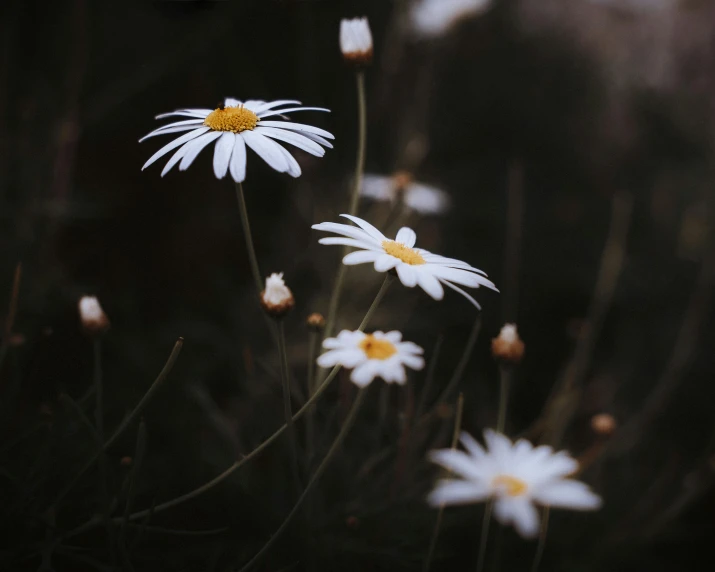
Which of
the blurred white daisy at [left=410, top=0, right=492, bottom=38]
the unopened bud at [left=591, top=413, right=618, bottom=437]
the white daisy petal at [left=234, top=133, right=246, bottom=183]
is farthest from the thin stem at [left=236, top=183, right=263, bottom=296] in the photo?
the blurred white daisy at [left=410, top=0, right=492, bottom=38]

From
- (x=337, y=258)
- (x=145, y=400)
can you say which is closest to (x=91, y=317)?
(x=145, y=400)

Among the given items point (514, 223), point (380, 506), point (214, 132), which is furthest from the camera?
point (514, 223)

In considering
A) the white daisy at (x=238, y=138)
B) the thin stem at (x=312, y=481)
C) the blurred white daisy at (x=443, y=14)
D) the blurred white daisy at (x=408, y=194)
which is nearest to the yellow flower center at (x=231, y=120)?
the white daisy at (x=238, y=138)

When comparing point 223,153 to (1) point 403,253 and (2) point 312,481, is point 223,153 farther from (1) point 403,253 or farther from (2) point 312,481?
(2) point 312,481

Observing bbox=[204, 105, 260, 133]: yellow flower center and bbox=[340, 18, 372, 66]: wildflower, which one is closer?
bbox=[204, 105, 260, 133]: yellow flower center

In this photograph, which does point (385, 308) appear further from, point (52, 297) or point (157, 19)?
point (157, 19)

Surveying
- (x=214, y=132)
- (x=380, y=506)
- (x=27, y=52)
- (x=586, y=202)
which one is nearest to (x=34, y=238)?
(x=27, y=52)

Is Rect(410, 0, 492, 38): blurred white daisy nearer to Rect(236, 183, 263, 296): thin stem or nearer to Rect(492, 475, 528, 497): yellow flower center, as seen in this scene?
Rect(236, 183, 263, 296): thin stem
